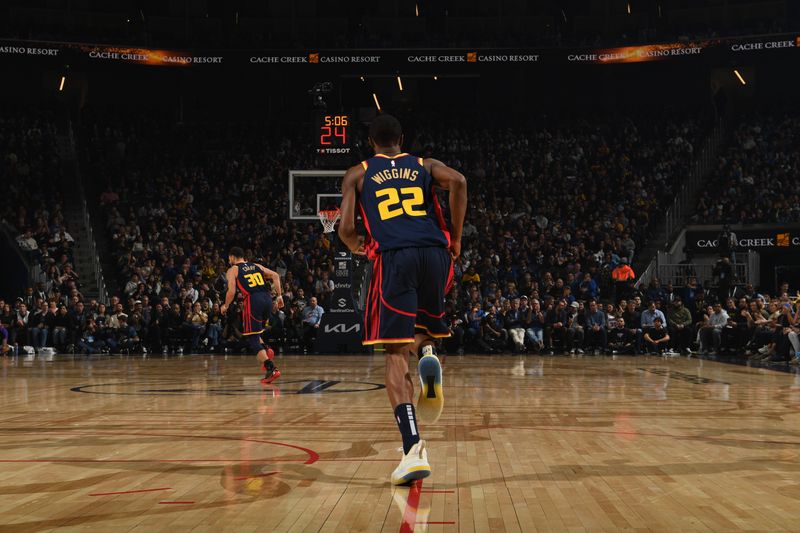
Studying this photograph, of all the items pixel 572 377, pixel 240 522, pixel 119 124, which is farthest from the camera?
pixel 119 124

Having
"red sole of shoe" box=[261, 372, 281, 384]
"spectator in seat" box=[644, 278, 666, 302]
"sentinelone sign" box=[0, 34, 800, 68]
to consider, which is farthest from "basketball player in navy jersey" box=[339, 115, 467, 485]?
"sentinelone sign" box=[0, 34, 800, 68]

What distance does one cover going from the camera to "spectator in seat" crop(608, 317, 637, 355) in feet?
67.8

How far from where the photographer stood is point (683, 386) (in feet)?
37.5

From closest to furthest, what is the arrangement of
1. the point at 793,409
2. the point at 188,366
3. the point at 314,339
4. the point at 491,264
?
the point at 793,409
the point at 188,366
the point at 314,339
the point at 491,264

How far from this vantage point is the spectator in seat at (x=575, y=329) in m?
20.8

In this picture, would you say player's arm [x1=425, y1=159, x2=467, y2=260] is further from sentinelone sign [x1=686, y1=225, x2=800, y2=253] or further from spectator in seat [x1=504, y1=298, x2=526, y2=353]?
sentinelone sign [x1=686, y1=225, x2=800, y2=253]

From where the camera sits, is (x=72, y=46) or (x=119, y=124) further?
(x=119, y=124)

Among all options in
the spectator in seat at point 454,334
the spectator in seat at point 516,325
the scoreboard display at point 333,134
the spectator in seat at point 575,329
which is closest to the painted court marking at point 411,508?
the scoreboard display at point 333,134

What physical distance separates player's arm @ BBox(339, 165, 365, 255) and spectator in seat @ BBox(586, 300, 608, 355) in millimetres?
16254

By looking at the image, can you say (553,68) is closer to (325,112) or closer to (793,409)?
(325,112)

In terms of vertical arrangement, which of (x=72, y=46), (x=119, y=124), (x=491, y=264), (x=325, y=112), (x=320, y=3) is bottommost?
(x=491, y=264)

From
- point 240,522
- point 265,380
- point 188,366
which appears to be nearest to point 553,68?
point 188,366

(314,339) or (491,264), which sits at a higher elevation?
(491,264)

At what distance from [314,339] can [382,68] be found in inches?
543
